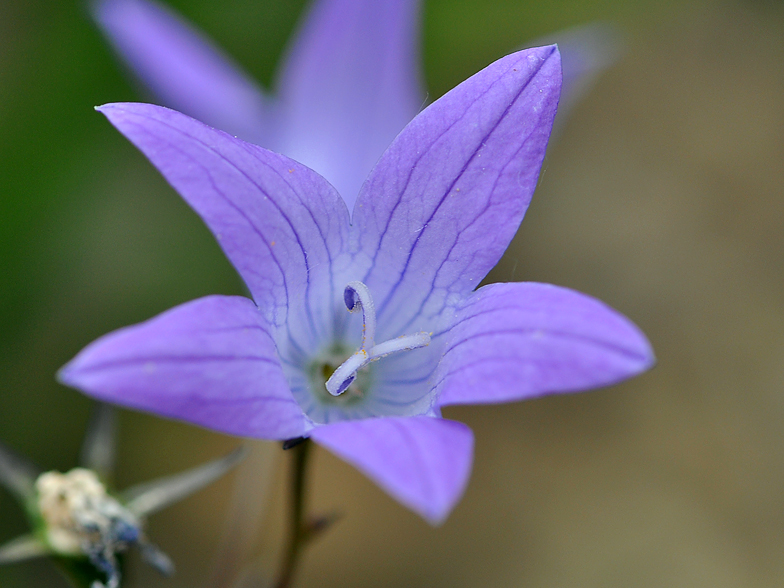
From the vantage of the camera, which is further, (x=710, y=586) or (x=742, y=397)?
(x=742, y=397)

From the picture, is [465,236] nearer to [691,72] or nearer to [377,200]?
[377,200]

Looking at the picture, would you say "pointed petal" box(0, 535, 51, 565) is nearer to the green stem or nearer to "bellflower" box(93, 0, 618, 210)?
the green stem

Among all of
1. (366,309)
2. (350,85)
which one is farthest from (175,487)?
(350,85)

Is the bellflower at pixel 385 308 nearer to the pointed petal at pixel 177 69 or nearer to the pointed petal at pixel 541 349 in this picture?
the pointed petal at pixel 541 349

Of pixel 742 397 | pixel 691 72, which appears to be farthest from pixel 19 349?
pixel 691 72

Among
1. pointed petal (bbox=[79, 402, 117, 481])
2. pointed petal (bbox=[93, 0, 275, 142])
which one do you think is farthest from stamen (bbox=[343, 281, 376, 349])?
pointed petal (bbox=[93, 0, 275, 142])

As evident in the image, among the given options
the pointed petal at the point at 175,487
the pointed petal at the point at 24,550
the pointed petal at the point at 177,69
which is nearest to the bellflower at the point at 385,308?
the pointed petal at the point at 175,487
